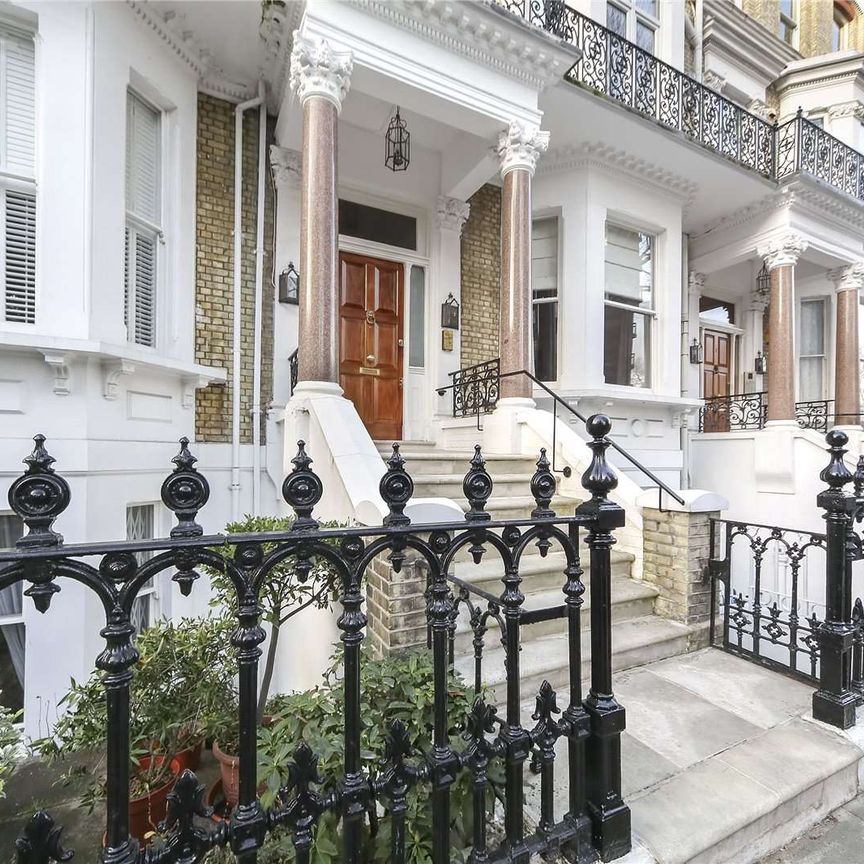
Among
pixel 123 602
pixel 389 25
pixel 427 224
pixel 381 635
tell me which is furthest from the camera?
pixel 427 224

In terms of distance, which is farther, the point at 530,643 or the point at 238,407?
the point at 238,407

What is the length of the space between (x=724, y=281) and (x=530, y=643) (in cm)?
942

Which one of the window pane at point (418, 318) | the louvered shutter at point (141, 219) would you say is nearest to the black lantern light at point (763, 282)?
the window pane at point (418, 318)

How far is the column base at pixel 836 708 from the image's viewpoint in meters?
2.59

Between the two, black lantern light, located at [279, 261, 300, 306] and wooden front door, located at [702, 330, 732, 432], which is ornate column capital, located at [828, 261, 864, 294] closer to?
wooden front door, located at [702, 330, 732, 432]

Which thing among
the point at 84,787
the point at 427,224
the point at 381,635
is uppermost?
the point at 427,224

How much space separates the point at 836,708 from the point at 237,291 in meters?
5.92

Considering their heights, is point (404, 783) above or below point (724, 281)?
below

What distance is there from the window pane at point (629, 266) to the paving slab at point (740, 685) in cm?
518

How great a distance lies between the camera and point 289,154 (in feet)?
19.0

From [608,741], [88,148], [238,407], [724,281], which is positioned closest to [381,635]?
[608,741]

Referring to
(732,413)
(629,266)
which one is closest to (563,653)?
(629,266)

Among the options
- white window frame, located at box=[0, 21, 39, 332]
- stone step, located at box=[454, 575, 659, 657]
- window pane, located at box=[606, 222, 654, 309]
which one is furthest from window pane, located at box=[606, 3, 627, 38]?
stone step, located at box=[454, 575, 659, 657]

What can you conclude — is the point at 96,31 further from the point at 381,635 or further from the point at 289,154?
the point at 381,635
